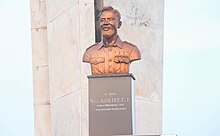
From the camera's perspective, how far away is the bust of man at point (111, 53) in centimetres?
367

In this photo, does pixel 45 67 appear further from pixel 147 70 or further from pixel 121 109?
pixel 121 109

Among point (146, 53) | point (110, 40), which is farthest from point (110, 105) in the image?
point (146, 53)

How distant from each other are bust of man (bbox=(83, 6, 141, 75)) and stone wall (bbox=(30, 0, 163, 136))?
1.23 meters

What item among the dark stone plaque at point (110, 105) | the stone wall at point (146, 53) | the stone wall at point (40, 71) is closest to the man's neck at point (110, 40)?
the dark stone plaque at point (110, 105)

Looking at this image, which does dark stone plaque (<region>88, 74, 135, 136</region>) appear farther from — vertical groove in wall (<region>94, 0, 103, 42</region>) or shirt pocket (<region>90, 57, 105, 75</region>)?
vertical groove in wall (<region>94, 0, 103, 42</region>)

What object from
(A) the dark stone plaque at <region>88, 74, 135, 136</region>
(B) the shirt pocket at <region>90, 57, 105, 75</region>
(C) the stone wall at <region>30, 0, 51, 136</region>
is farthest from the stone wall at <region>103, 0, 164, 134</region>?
(A) the dark stone plaque at <region>88, 74, 135, 136</region>

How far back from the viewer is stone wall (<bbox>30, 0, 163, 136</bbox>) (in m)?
5.07

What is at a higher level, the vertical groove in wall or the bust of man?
the vertical groove in wall

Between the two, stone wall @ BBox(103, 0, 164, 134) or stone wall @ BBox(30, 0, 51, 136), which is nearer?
stone wall @ BBox(103, 0, 164, 134)

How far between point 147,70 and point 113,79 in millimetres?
1992

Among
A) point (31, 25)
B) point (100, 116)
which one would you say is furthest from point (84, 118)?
point (31, 25)

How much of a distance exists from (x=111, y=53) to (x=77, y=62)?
1468 millimetres

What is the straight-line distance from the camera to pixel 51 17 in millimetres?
5703

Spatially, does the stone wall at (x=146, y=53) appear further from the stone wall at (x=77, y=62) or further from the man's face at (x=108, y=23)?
the man's face at (x=108, y=23)
